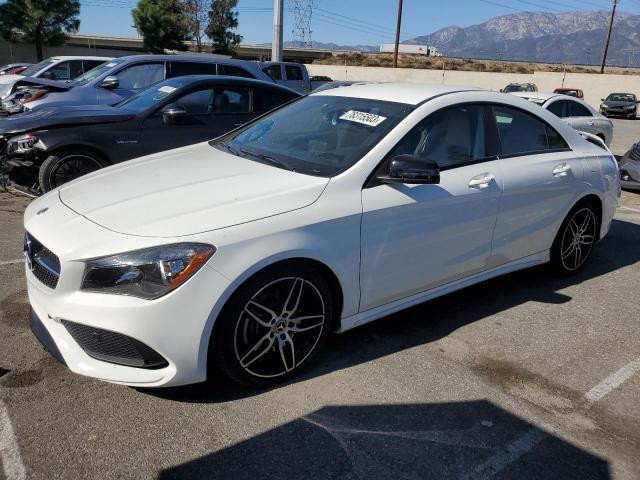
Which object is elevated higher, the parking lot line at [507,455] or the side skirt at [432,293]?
the side skirt at [432,293]

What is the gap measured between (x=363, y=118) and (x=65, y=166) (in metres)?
3.84

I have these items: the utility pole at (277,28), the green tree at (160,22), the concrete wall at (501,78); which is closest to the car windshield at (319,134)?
the utility pole at (277,28)

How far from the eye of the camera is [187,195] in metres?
2.95

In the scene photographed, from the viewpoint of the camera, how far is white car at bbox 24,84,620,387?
2.57 m

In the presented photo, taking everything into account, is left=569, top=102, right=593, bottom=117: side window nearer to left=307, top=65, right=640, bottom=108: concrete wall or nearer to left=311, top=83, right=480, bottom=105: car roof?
left=311, top=83, right=480, bottom=105: car roof

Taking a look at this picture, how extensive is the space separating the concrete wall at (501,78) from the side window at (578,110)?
26845mm

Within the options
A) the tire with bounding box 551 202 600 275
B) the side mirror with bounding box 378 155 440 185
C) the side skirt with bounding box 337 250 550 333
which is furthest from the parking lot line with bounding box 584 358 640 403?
the side mirror with bounding box 378 155 440 185

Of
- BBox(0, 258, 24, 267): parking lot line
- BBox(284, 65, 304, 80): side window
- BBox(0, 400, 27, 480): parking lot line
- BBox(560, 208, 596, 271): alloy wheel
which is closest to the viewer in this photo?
BBox(0, 400, 27, 480): parking lot line

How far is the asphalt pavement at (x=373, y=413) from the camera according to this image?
8.07ft

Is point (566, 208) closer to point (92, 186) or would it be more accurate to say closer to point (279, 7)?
point (92, 186)

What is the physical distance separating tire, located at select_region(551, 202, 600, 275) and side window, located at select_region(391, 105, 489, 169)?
1.30m

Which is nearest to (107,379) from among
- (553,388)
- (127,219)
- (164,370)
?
(164,370)

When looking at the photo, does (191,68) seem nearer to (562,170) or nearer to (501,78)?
(562,170)

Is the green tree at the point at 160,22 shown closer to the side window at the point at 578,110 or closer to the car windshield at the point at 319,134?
the side window at the point at 578,110
